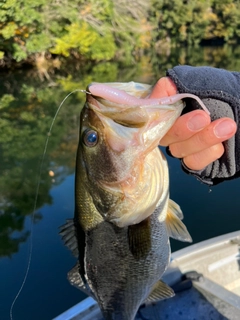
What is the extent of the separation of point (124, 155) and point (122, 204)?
209 mm

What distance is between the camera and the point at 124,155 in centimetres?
144

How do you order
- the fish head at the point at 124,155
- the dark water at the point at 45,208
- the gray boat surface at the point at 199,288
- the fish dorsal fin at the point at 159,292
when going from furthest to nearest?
1. the dark water at the point at 45,208
2. the gray boat surface at the point at 199,288
3. the fish dorsal fin at the point at 159,292
4. the fish head at the point at 124,155

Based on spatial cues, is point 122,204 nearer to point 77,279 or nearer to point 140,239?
point 140,239

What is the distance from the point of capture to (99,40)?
1008 inches

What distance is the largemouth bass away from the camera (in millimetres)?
1387

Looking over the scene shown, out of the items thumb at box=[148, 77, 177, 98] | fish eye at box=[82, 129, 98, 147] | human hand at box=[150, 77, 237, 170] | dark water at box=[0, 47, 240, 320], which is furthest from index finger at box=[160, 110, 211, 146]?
dark water at box=[0, 47, 240, 320]

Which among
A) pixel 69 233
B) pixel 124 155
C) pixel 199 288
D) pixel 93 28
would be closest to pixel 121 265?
pixel 69 233

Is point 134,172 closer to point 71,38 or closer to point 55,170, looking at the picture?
point 55,170

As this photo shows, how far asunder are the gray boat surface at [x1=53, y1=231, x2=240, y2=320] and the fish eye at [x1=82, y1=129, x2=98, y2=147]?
1.81m

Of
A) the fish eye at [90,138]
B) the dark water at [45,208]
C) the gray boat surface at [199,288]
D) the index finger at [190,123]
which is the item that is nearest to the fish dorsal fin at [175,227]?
the index finger at [190,123]

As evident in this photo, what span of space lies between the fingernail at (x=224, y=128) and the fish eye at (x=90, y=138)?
0.49 m

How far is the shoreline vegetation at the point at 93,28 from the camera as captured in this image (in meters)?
20.2

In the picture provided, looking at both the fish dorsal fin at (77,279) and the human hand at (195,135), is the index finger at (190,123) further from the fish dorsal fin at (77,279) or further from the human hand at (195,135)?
the fish dorsal fin at (77,279)

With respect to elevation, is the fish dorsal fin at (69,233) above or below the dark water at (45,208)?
above
